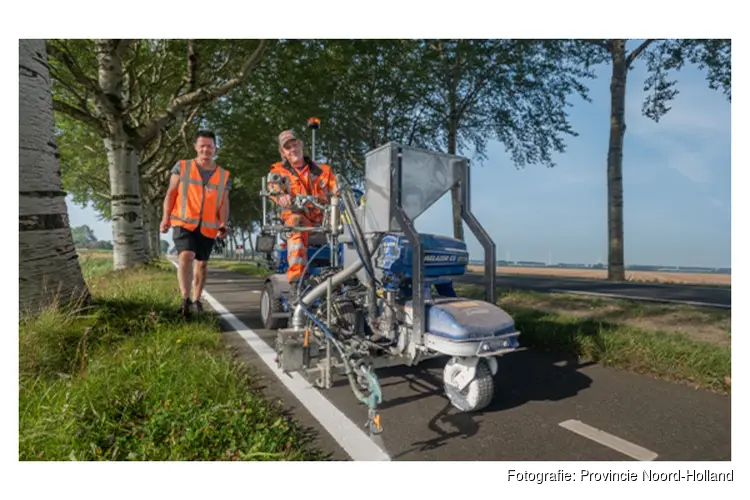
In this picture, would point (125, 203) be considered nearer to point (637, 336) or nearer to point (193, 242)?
point (193, 242)

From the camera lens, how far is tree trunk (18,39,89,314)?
3730 mm

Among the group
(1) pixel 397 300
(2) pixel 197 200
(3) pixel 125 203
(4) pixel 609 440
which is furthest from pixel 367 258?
(3) pixel 125 203

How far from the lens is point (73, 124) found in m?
Answer: 16.2

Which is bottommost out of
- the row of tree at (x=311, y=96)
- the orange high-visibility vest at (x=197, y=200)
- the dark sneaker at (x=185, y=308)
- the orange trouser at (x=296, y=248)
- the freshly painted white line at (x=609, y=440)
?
the freshly painted white line at (x=609, y=440)

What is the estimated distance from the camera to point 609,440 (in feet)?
7.93

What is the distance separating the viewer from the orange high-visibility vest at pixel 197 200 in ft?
15.5

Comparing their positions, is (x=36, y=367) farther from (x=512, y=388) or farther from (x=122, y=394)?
(x=512, y=388)

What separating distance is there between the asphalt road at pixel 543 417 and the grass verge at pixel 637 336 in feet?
0.67

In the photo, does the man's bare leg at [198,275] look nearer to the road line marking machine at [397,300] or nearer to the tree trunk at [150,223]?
the road line marking machine at [397,300]

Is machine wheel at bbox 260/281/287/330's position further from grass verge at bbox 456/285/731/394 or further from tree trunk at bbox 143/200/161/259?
tree trunk at bbox 143/200/161/259

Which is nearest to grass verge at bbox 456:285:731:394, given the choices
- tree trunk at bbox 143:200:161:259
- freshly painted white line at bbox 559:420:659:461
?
freshly painted white line at bbox 559:420:659:461

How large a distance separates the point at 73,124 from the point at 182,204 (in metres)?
15.7

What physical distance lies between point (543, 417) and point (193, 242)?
427cm

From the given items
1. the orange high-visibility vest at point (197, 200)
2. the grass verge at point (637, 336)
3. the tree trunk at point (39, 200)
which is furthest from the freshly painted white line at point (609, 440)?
the tree trunk at point (39, 200)
